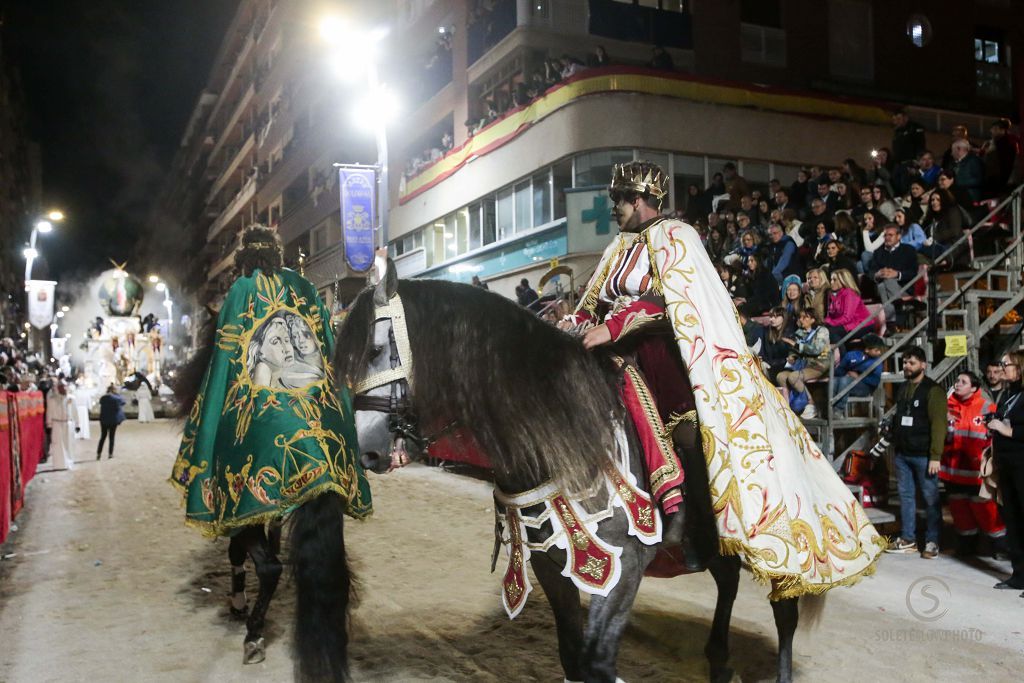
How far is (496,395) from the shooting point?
2924 millimetres

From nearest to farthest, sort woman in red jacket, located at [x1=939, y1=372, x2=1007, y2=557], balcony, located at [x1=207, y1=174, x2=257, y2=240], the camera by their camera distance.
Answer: woman in red jacket, located at [x1=939, y1=372, x2=1007, y2=557] → the camera → balcony, located at [x1=207, y1=174, x2=257, y2=240]

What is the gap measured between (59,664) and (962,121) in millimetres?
25134

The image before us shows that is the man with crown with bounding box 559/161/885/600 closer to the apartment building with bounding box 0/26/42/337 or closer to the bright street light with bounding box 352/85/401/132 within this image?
the bright street light with bounding box 352/85/401/132

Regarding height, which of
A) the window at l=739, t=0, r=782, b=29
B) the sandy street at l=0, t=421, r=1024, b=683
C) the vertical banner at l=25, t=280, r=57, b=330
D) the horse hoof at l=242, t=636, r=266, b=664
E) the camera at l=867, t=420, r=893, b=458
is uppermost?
the window at l=739, t=0, r=782, b=29

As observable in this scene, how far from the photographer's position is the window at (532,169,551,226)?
19422 mm

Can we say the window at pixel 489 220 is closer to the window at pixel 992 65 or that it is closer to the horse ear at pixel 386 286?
the window at pixel 992 65

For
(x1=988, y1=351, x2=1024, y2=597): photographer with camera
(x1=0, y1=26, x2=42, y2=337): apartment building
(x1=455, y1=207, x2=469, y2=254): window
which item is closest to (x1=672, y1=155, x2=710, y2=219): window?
(x1=455, y1=207, x2=469, y2=254): window

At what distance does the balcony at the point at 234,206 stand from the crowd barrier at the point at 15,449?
4108 centimetres

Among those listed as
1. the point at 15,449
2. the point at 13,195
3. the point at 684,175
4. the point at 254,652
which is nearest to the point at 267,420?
the point at 254,652

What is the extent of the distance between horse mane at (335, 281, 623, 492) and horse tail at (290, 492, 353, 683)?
1.18 metres

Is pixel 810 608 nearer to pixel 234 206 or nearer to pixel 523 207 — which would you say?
pixel 523 207

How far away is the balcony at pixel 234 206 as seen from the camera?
52.4 meters

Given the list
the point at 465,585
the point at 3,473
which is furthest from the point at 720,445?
the point at 3,473

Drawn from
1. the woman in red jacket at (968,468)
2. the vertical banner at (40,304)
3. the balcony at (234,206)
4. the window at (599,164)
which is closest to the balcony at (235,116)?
the balcony at (234,206)
